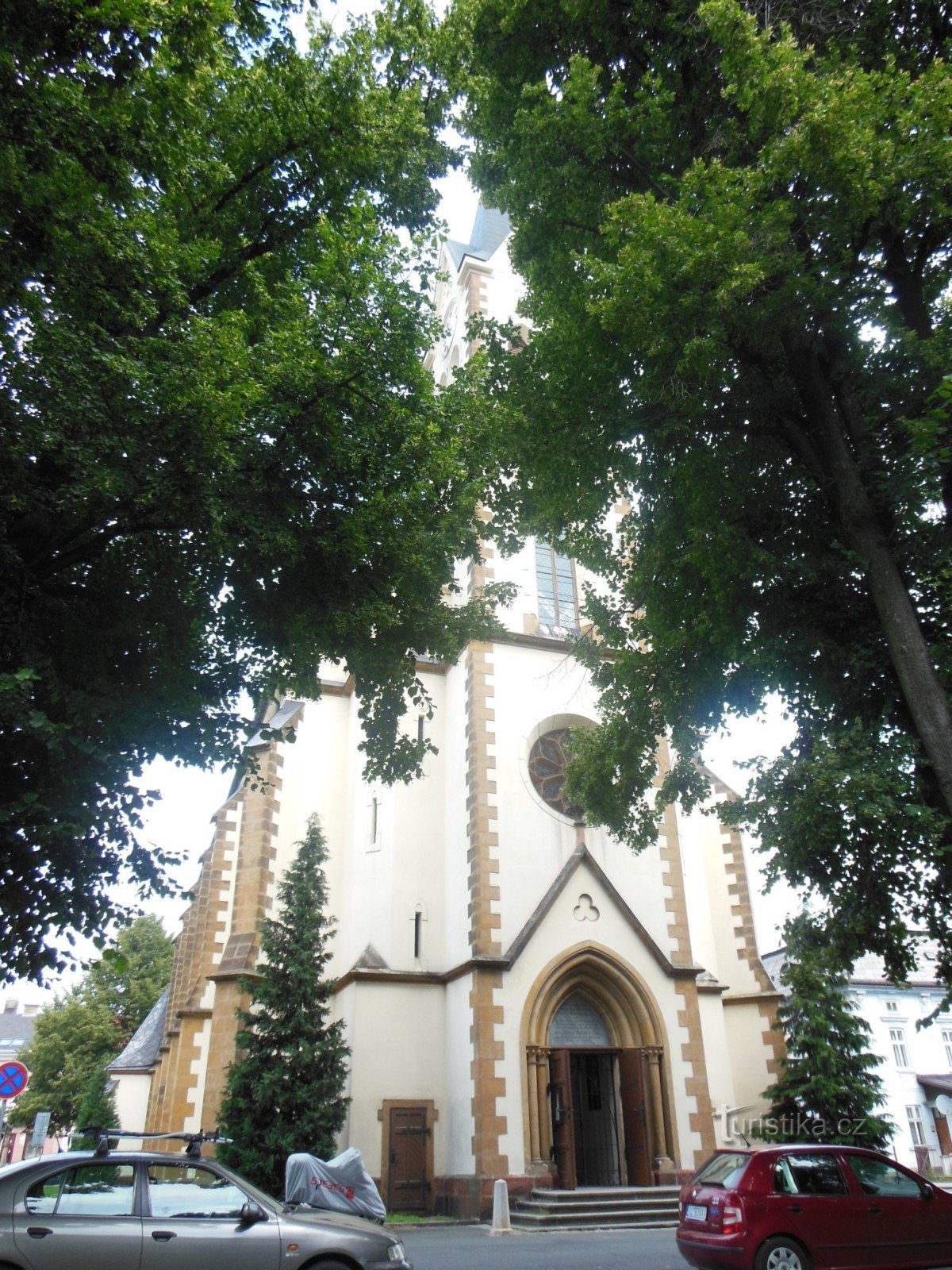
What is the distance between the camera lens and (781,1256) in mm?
7363

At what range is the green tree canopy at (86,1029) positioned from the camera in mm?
39344

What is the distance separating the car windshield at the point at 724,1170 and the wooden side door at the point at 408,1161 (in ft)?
27.9

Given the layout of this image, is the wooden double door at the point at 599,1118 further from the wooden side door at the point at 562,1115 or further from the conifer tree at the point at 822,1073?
the conifer tree at the point at 822,1073

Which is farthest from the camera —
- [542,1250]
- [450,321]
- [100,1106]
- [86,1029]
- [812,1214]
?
[86,1029]

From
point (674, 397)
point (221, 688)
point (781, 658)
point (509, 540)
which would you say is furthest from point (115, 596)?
point (781, 658)

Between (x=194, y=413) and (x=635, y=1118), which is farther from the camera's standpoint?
(x=635, y=1118)

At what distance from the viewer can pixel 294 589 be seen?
861 cm

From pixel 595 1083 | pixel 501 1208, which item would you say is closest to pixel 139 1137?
pixel 501 1208

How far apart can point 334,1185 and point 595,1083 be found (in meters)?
9.05

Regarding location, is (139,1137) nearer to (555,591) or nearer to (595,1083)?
(595,1083)

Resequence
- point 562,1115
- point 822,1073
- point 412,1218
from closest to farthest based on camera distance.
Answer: point 412,1218
point 562,1115
point 822,1073

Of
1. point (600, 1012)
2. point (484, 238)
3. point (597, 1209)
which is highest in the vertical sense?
point (484, 238)

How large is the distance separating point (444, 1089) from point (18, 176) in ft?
50.1

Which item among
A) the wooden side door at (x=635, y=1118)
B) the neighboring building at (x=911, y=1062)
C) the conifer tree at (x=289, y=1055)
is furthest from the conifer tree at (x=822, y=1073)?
the neighboring building at (x=911, y=1062)
